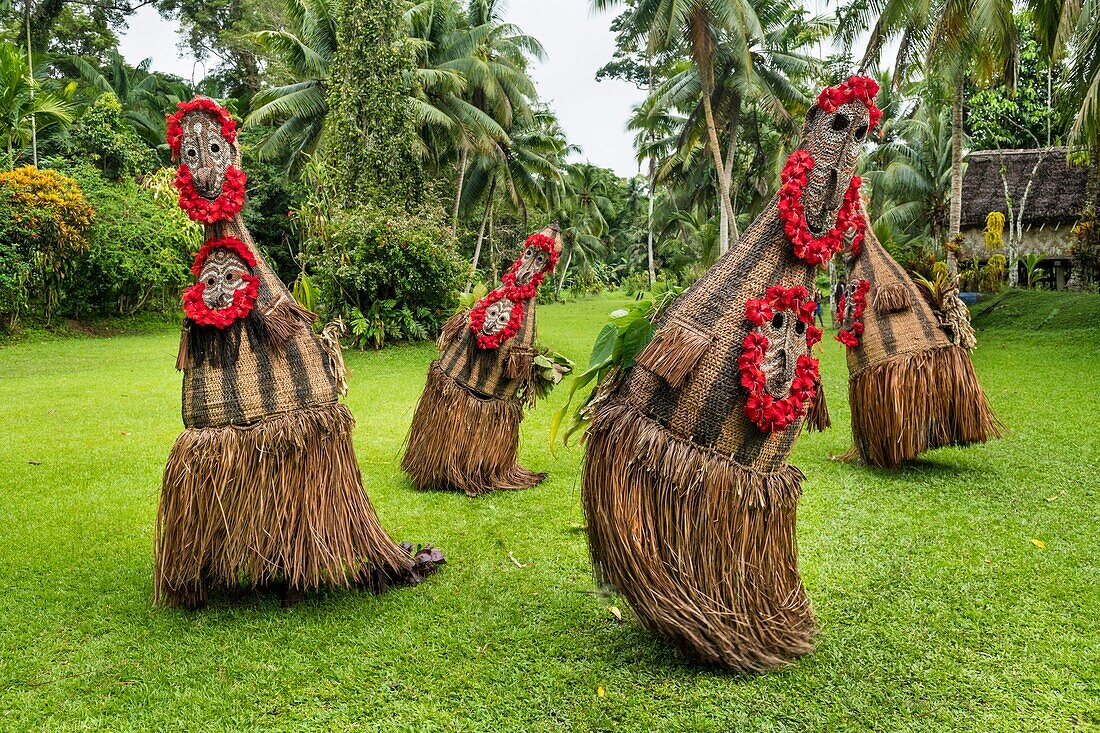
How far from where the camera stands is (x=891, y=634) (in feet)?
10.2

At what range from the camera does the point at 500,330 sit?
5258mm

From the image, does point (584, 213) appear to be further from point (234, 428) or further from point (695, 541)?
point (695, 541)

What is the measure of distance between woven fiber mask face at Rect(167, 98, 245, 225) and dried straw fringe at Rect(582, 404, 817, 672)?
1.95 metres

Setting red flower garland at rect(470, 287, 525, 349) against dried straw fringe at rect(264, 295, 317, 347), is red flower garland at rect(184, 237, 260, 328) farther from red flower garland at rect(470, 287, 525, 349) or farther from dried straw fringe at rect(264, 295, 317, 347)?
red flower garland at rect(470, 287, 525, 349)

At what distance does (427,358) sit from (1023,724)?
10.8 meters

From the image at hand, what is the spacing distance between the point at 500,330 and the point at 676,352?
2.75m

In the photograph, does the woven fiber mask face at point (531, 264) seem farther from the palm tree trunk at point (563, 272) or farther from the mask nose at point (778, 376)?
the palm tree trunk at point (563, 272)

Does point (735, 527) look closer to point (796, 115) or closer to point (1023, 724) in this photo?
point (1023, 724)

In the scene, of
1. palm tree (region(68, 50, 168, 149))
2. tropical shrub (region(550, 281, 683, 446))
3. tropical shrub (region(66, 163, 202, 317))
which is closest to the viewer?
tropical shrub (region(550, 281, 683, 446))

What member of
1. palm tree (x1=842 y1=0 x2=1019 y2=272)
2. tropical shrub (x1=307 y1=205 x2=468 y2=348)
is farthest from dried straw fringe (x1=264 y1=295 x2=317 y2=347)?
palm tree (x1=842 y1=0 x2=1019 y2=272)

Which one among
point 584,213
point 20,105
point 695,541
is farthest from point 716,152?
point 584,213

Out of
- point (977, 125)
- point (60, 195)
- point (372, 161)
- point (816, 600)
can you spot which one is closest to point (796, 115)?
point (977, 125)

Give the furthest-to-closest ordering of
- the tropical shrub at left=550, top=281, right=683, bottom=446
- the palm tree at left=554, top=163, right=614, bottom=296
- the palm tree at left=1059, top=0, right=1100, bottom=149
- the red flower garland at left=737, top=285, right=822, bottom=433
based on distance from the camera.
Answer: the palm tree at left=554, top=163, right=614, bottom=296, the palm tree at left=1059, top=0, right=1100, bottom=149, the tropical shrub at left=550, top=281, right=683, bottom=446, the red flower garland at left=737, top=285, right=822, bottom=433

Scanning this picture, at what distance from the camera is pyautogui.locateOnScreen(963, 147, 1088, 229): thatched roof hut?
18.4m
